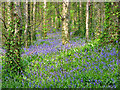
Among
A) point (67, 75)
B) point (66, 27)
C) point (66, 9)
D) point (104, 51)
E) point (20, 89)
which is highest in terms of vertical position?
point (66, 9)

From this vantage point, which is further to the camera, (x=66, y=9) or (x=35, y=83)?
(x=66, y=9)

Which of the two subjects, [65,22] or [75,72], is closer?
[75,72]

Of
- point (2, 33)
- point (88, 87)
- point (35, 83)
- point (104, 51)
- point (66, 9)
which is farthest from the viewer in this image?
point (66, 9)

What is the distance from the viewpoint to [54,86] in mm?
4902

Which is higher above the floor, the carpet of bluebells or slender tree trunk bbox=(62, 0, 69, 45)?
slender tree trunk bbox=(62, 0, 69, 45)

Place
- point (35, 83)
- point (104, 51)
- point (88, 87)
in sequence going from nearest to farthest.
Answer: point (88, 87), point (35, 83), point (104, 51)

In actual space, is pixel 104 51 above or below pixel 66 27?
below

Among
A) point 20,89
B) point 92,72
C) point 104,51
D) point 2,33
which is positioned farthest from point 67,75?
point 2,33

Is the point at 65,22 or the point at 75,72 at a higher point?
the point at 65,22

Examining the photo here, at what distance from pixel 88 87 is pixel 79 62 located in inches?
67.1

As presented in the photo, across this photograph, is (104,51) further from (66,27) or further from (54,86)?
Result: (66,27)

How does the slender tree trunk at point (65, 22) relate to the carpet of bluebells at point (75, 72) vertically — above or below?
above

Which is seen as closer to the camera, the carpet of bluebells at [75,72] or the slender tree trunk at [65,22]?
the carpet of bluebells at [75,72]

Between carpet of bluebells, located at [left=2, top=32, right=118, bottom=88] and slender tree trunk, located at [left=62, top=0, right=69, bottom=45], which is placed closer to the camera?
carpet of bluebells, located at [left=2, top=32, right=118, bottom=88]
